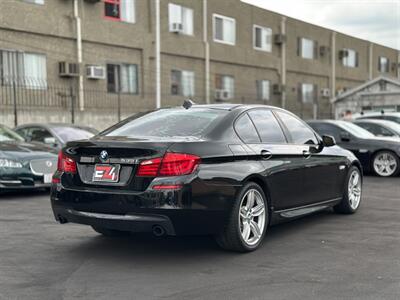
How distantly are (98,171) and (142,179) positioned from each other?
0.49 meters

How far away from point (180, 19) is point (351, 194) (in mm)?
18301

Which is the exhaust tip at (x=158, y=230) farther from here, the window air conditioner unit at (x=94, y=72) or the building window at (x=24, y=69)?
the window air conditioner unit at (x=94, y=72)

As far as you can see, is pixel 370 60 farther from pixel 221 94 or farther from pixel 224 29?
pixel 221 94

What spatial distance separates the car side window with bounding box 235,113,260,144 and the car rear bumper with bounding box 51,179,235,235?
0.71 meters

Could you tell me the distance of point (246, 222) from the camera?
17.2 ft

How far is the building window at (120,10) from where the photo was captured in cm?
2089

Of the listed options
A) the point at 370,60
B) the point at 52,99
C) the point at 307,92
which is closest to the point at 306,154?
the point at 52,99

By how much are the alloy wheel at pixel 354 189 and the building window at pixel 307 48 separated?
88.1 ft

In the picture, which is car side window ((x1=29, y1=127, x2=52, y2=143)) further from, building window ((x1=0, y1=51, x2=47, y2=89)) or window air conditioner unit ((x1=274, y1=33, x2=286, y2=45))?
window air conditioner unit ((x1=274, y1=33, x2=286, y2=45))

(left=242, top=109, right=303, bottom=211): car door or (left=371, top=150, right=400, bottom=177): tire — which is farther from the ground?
(left=242, top=109, right=303, bottom=211): car door

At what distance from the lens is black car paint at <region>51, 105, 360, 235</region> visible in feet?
15.2

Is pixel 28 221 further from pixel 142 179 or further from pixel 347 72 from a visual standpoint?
pixel 347 72

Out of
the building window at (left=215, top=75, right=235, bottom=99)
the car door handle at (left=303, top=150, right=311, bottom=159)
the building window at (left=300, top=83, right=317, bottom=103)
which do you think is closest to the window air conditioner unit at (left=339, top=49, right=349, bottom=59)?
the building window at (left=300, top=83, right=317, bottom=103)

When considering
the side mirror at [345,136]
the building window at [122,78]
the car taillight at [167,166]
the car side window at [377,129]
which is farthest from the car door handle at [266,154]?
the building window at [122,78]
